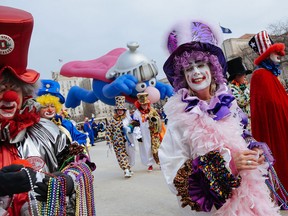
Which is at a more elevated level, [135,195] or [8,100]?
[8,100]

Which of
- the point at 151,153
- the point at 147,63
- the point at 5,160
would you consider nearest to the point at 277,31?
the point at 147,63

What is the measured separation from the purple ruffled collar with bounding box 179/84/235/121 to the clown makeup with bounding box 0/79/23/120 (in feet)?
3.38

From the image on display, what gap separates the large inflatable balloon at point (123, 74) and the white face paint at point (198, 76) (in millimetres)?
6182

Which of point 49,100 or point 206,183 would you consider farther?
point 49,100

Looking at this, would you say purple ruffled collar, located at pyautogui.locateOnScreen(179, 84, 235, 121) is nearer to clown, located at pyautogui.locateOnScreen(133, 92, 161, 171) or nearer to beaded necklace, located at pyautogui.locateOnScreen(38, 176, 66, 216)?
beaded necklace, located at pyautogui.locateOnScreen(38, 176, 66, 216)

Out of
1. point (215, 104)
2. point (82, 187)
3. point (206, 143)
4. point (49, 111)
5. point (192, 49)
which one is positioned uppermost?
point (192, 49)

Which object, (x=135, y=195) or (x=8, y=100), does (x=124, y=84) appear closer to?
(x=135, y=195)

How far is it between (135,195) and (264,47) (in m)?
2.83

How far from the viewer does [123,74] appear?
9141 millimetres

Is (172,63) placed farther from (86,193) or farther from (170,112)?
(86,193)

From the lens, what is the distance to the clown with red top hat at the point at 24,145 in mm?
1615

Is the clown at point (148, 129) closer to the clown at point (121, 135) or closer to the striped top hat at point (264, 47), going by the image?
the clown at point (121, 135)

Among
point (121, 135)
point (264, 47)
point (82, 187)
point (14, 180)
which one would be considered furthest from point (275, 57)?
point (121, 135)

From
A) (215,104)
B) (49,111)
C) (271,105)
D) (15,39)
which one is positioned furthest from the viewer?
(49,111)
